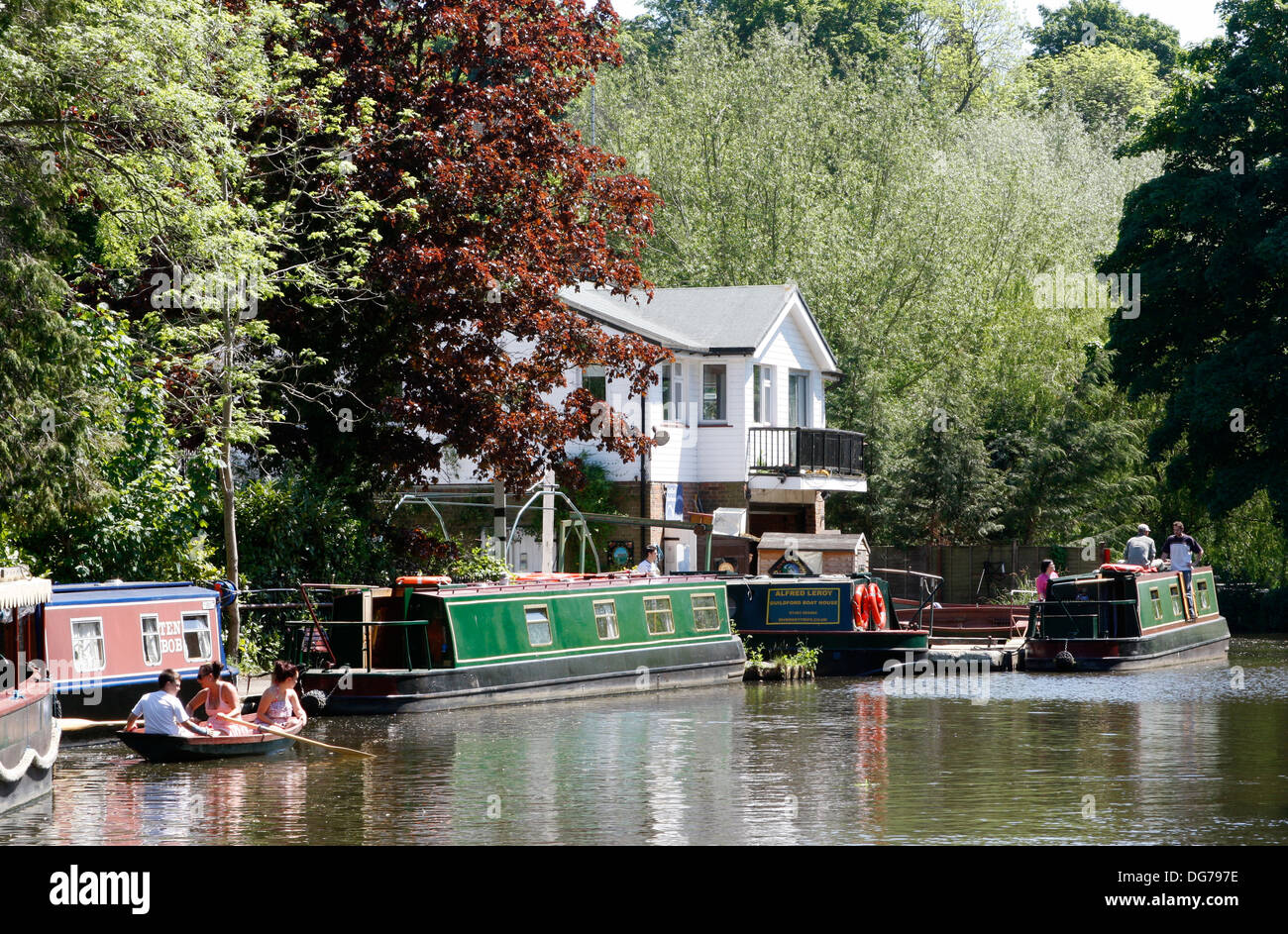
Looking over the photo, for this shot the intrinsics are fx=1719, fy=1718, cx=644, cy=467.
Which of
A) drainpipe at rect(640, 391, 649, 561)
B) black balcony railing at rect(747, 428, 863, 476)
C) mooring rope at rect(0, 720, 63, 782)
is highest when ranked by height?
black balcony railing at rect(747, 428, 863, 476)

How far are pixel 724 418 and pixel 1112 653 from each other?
14.3m

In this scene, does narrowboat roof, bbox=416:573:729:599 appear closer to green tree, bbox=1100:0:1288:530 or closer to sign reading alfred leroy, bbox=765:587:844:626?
sign reading alfred leroy, bbox=765:587:844:626

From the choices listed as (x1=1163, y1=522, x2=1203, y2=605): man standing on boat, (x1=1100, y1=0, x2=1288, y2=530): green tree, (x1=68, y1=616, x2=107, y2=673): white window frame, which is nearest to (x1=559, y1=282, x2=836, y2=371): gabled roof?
(x1=1100, y1=0, x2=1288, y2=530): green tree

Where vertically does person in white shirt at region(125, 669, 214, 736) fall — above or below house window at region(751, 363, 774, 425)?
below

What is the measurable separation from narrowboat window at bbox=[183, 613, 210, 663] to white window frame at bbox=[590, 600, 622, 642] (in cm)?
753

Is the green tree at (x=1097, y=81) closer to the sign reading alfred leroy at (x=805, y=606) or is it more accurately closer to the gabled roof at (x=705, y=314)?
the gabled roof at (x=705, y=314)

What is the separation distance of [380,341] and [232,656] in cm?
709

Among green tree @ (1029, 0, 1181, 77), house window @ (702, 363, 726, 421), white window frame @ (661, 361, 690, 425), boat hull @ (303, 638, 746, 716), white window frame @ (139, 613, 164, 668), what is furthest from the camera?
green tree @ (1029, 0, 1181, 77)

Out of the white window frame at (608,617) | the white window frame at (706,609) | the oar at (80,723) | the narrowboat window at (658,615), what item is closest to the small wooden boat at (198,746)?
the oar at (80,723)

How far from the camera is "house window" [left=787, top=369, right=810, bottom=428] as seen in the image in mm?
48372

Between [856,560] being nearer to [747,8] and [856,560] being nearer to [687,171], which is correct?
[687,171]

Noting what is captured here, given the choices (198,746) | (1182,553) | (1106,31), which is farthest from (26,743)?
(1106,31)

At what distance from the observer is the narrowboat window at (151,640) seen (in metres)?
22.7
